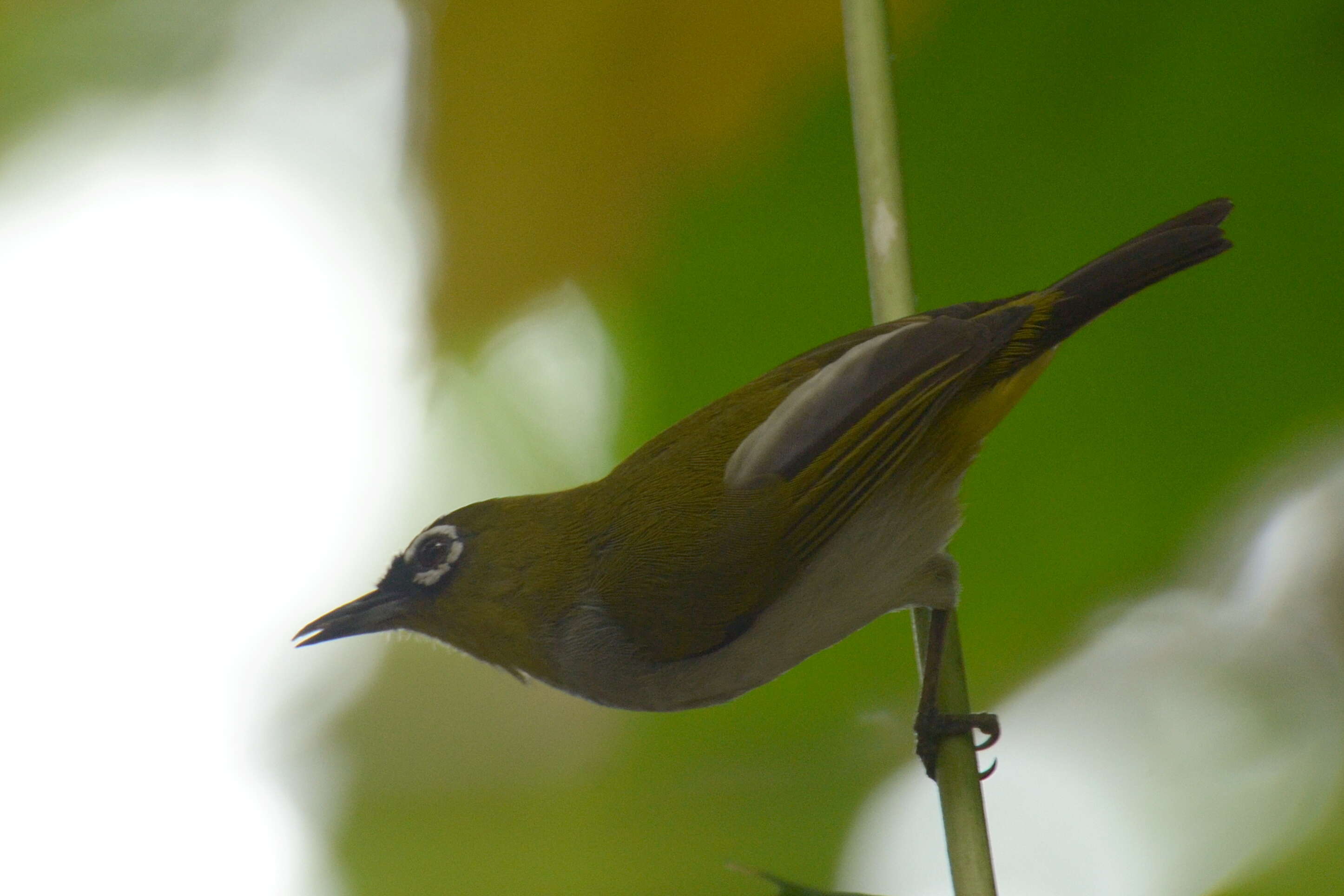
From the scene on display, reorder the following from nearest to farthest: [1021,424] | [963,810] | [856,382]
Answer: [963,810]
[856,382]
[1021,424]

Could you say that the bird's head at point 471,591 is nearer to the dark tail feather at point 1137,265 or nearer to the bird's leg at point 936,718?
the bird's leg at point 936,718

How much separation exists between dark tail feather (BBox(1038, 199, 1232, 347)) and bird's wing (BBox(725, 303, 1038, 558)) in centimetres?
2

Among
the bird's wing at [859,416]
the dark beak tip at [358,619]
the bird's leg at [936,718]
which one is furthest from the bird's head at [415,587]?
the bird's leg at [936,718]

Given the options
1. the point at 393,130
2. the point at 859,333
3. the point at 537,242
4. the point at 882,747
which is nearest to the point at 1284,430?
the point at 882,747

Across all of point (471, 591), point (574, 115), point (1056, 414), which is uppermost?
point (574, 115)

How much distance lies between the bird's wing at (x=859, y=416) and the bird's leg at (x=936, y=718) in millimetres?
86

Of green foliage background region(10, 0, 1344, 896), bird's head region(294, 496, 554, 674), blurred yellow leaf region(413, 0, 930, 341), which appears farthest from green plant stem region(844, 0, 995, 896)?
blurred yellow leaf region(413, 0, 930, 341)

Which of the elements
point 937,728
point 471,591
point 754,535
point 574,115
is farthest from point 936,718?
point 574,115

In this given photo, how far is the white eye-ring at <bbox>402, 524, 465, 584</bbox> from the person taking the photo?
2.31ft

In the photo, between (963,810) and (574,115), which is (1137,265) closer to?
(963,810)

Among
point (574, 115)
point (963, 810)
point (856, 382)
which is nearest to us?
point (963, 810)

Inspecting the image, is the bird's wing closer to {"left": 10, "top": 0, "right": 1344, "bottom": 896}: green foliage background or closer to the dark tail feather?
the dark tail feather

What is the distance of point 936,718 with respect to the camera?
74 centimetres

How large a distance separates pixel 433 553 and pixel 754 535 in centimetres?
20
